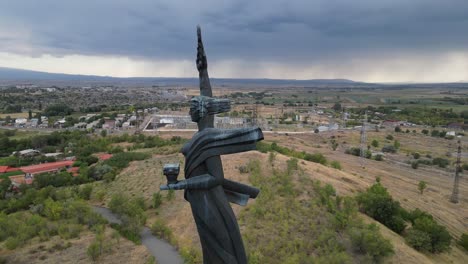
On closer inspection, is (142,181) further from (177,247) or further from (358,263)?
(358,263)

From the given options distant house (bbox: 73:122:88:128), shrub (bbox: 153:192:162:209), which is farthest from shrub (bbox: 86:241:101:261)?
distant house (bbox: 73:122:88:128)

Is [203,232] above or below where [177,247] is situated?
above

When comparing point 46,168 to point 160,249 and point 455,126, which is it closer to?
point 160,249

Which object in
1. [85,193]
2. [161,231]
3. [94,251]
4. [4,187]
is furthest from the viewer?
[4,187]

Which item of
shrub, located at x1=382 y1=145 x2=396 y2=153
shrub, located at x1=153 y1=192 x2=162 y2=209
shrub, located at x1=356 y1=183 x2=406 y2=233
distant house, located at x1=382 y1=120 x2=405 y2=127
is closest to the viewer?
shrub, located at x1=356 y1=183 x2=406 y2=233

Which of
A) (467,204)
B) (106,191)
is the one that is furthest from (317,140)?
(106,191)

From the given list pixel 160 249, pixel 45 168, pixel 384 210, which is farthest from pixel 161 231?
pixel 45 168

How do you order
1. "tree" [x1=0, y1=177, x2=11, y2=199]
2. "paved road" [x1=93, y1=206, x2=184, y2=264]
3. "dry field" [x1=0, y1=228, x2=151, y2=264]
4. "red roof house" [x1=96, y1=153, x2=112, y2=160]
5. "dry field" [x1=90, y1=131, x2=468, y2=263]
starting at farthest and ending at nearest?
1. "red roof house" [x1=96, y1=153, x2=112, y2=160]
2. "tree" [x1=0, y1=177, x2=11, y2=199]
3. "dry field" [x1=90, y1=131, x2=468, y2=263]
4. "paved road" [x1=93, y1=206, x2=184, y2=264]
5. "dry field" [x1=0, y1=228, x2=151, y2=264]

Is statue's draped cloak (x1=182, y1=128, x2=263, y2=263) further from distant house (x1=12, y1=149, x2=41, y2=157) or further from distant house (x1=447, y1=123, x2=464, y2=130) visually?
distant house (x1=447, y1=123, x2=464, y2=130)
